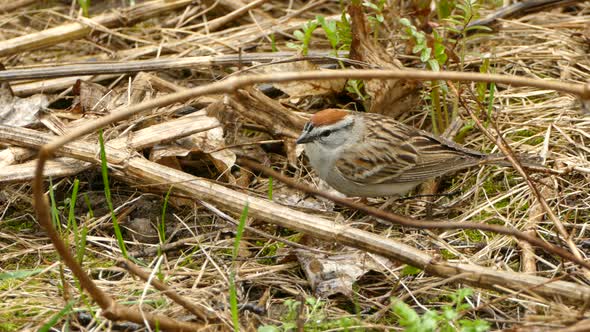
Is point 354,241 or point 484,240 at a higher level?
point 354,241

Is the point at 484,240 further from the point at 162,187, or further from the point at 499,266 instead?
the point at 162,187

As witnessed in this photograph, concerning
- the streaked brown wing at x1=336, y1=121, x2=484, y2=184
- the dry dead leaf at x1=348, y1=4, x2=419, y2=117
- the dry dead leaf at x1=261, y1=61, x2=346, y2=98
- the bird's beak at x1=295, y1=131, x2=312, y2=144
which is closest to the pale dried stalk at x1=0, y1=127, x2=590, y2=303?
the bird's beak at x1=295, y1=131, x2=312, y2=144

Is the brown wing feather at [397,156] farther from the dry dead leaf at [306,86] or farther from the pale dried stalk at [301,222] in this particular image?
the pale dried stalk at [301,222]

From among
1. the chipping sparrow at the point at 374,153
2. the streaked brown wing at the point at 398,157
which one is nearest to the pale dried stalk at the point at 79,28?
the chipping sparrow at the point at 374,153

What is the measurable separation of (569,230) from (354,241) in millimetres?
1363

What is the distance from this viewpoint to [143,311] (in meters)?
3.73

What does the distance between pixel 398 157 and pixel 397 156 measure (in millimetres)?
14

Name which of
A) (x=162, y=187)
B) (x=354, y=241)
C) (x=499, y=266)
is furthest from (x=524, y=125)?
(x=162, y=187)

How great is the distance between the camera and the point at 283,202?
16.4ft

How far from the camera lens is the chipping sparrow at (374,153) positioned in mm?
4922

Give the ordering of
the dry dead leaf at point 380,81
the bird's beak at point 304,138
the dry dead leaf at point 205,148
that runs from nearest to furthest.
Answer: the bird's beak at point 304,138
the dry dead leaf at point 205,148
the dry dead leaf at point 380,81

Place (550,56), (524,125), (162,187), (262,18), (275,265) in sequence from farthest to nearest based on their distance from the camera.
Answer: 1. (262,18)
2. (550,56)
3. (524,125)
4. (162,187)
5. (275,265)

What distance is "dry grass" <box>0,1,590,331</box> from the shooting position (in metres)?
3.94

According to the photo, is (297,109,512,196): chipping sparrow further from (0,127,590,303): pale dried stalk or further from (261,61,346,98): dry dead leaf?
(0,127,590,303): pale dried stalk
